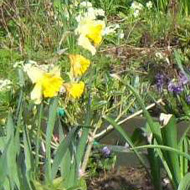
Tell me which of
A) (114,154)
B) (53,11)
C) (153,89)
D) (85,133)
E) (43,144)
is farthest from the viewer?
(53,11)

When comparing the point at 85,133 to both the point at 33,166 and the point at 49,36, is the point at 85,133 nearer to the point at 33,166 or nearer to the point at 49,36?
the point at 33,166

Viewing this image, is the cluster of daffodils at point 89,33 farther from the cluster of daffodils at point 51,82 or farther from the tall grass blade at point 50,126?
the tall grass blade at point 50,126

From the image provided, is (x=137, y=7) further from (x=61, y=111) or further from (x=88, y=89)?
(x=61, y=111)

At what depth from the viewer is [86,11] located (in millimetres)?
5512

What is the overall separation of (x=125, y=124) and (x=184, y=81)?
1.63 feet

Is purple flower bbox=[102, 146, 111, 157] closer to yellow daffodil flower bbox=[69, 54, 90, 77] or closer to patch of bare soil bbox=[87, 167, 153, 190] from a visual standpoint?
patch of bare soil bbox=[87, 167, 153, 190]

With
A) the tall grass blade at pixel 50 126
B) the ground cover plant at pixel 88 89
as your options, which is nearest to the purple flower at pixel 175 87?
the ground cover plant at pixel 88 89

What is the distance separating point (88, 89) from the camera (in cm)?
370

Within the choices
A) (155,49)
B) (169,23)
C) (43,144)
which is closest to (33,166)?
(43,144)

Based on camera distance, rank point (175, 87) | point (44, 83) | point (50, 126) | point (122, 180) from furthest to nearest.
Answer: point (175, 87) → point (122, 180) → point (50, 126) → point (44, 83)

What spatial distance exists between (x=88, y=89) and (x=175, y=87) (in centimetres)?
58

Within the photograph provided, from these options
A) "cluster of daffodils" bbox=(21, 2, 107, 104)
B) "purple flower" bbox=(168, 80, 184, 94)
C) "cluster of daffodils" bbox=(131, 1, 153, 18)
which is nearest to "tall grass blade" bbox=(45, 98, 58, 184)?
"cluster of daffodils" bbox=(21, 2, 107, 104)

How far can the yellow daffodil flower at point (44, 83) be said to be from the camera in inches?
89.9

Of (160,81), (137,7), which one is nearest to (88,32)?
(160,81)
